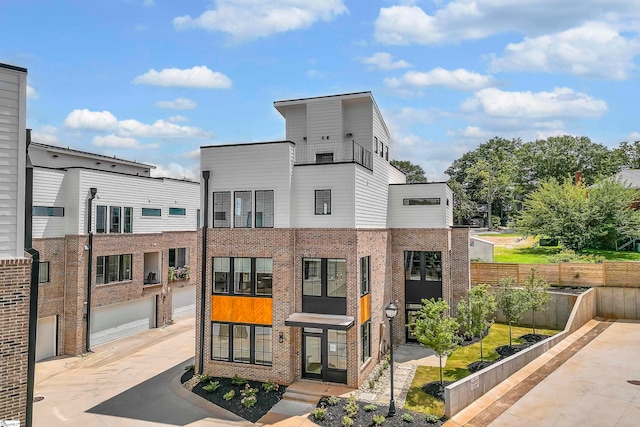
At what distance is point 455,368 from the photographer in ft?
54.3

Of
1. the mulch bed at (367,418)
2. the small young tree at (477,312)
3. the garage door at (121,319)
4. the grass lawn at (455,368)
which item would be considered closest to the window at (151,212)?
the garage door at (121,319)

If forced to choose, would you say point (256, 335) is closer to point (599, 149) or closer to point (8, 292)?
point (8, 292)

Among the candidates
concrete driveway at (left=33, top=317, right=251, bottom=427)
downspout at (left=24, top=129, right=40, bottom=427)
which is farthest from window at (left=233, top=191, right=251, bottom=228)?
downspout at (left=24, top=129, right=40, bottom=427)

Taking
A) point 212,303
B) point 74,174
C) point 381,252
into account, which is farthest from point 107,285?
point 381,252

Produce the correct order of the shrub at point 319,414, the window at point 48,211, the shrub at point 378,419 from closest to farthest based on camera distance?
1. the shrub at point 378,419
2. the shrub at point 319,414
3. the window at point 48,211

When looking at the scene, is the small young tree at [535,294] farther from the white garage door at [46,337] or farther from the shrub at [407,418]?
the white garage door at [46,337]

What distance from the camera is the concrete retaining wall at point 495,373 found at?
41.4 feet

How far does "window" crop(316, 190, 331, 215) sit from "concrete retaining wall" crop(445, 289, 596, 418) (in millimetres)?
7300

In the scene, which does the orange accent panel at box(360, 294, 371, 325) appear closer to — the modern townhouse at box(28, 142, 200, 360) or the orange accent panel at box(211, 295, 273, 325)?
the orange accent panel at box(211, 295, 273, 325)

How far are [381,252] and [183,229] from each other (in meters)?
15.0

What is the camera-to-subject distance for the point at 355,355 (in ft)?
48.3

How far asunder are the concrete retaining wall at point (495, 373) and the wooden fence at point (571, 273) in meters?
2.59

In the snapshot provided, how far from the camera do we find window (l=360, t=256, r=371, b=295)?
15.8 m

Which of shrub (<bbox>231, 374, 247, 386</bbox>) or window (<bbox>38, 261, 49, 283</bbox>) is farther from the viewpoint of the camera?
window (<bbox>38, 261, 49, 283</bbox>)
